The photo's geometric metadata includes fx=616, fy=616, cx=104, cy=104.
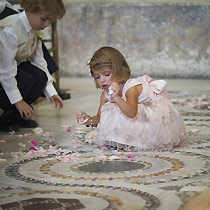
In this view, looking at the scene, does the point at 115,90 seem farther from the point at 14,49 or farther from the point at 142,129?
the point at 14,49

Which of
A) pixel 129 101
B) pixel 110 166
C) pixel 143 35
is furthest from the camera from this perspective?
pixel 143 35

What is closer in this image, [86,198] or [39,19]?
[86,198]

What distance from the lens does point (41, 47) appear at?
3787 mm

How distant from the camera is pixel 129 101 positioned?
2.99m

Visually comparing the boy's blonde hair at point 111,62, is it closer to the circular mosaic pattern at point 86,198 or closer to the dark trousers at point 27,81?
the dark trousers at point 27,81

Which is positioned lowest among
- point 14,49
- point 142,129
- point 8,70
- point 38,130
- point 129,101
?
point 38,130

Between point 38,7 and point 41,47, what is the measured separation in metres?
0.48

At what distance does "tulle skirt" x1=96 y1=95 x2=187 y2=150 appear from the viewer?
3.01 meters

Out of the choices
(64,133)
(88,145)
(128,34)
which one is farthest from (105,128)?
(128,34)

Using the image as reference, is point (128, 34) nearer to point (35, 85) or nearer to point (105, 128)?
point (35, 85)

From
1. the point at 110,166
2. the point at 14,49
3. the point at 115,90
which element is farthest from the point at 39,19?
the point at 110,166

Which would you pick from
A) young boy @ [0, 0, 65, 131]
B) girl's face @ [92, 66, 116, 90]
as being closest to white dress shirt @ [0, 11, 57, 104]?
young boy @ [0, 0, 65, 131]

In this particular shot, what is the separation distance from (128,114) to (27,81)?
2.76ft

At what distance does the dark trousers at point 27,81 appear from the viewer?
3.56 m
